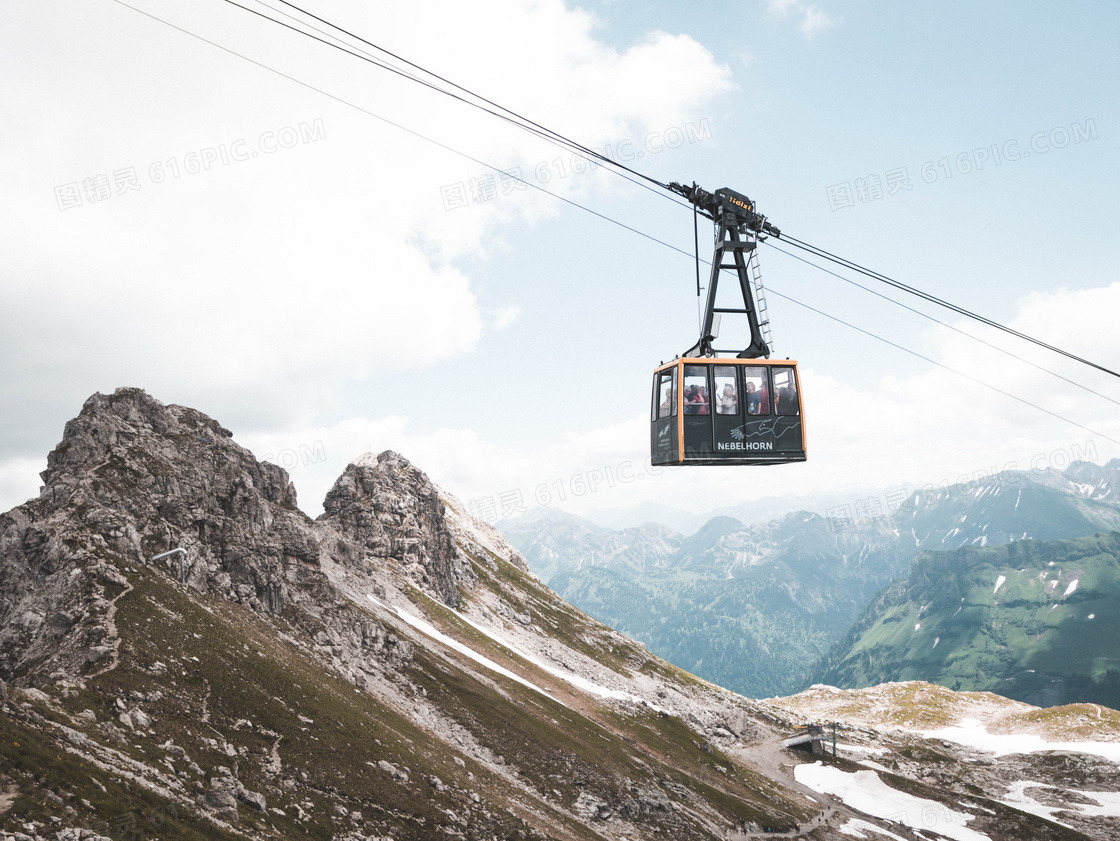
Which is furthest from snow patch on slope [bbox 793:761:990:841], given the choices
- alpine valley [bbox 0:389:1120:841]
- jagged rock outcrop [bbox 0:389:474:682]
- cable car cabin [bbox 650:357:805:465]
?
cable car cabin [bbox 650:357:805:465]

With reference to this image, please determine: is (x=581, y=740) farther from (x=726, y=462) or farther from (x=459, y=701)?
(x=726, y=462)

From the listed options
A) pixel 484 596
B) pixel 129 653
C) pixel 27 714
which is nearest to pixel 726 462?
pixel 27 714

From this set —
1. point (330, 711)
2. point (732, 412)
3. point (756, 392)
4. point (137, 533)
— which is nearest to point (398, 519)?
point (137, 533)

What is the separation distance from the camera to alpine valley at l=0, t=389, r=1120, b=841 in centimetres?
3691

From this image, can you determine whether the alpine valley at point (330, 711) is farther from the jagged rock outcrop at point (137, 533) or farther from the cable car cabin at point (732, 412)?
the cable car cabin at point (732, 412)

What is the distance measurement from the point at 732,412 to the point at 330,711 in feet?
132

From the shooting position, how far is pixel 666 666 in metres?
181

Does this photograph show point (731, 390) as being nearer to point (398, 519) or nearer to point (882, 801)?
point (882, 801)

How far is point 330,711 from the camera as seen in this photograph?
53.3m

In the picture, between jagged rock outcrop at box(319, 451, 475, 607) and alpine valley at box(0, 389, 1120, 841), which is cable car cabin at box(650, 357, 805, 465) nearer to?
alpine valley at box(0, 389, 1120, 841)

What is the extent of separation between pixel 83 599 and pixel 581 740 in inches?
2136

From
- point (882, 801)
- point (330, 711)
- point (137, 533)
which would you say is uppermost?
point (137, 533)

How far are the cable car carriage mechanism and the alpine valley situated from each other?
2980cm

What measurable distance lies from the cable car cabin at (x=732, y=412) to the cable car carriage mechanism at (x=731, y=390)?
2.0 inches
